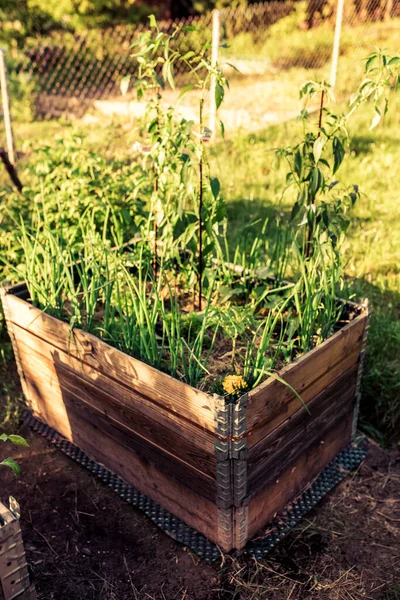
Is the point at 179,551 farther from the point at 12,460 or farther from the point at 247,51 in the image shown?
the point at 247,51

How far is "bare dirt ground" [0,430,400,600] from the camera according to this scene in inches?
81.1

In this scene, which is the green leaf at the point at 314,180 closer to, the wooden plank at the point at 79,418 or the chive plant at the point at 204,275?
the chive plant at the point at 204,275

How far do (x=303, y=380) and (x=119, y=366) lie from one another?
0.65 m

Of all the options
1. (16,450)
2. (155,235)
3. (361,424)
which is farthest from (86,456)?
(361,424)

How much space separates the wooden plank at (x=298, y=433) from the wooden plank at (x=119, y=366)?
0.81ft

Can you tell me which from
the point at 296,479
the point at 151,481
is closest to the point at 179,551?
the point at 151,481

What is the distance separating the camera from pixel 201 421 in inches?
77.7

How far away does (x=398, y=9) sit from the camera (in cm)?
1519

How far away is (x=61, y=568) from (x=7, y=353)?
1354 mm

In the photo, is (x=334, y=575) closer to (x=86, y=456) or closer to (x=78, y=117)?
(x=86, y=456)

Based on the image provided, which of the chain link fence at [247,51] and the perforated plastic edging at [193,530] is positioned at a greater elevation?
the chain link fence at [247,51]

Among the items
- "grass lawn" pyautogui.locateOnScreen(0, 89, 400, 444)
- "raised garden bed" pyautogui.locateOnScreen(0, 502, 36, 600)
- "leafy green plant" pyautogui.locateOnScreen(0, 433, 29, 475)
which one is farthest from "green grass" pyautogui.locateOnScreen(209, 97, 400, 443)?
"raised garden bed" pyautogui.locateOnScreen(0, 502, 36, 600)

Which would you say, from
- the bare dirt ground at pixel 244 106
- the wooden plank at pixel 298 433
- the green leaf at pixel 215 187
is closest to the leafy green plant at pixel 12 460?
the wooden plank at pixel 298 433

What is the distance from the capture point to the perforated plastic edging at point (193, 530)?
7.20ft
